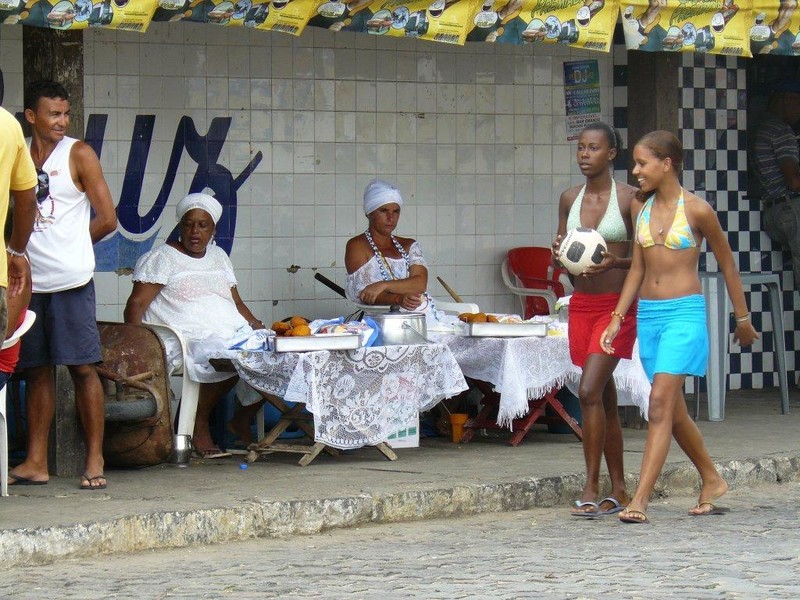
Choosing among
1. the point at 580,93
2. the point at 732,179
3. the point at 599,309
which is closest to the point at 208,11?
the point at 599,309

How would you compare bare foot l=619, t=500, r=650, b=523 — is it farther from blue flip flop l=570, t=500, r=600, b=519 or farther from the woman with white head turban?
the woman with white head turban

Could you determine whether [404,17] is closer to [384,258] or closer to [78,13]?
[78,13]

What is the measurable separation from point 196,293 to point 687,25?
3221mm

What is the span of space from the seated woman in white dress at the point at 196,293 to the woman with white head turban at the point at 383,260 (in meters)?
0.76

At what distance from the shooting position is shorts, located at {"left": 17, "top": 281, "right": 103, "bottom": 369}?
7547 mm

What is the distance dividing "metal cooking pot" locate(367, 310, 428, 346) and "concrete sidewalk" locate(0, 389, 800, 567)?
664 mm

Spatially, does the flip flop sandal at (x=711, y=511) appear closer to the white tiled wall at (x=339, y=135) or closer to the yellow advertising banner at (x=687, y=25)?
the yellow advertising banner at (x=687, y=25)

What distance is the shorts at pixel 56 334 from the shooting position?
7547 mm

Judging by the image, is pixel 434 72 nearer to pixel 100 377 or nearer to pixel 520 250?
pixel 520 250

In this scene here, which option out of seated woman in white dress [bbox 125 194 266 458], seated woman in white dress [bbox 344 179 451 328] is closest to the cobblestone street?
seated woman in white dress [bbox 125 194 266 458]

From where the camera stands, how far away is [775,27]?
9672 millimetres

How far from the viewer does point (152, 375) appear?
825 cm

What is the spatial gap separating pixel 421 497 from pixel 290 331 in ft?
4.48

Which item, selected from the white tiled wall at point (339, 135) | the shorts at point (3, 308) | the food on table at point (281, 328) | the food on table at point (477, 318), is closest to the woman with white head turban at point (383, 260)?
the food on table at point (477, 318)
